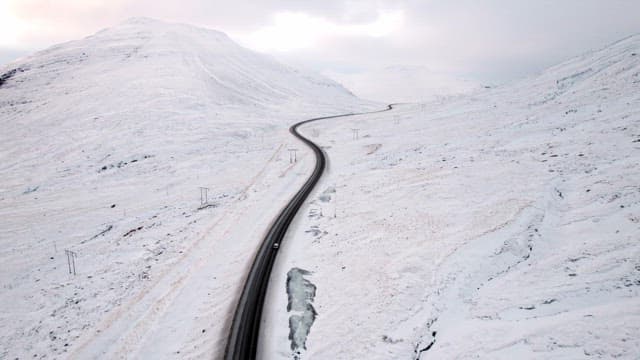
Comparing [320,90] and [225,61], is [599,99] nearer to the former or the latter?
[320,90]

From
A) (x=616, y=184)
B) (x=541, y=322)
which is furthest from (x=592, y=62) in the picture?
(x=541, y=322)

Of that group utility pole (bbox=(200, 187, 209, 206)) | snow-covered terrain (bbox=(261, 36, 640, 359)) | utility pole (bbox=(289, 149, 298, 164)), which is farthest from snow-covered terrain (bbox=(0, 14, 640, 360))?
utility pole (bbox=(289, 149, 298, 164))

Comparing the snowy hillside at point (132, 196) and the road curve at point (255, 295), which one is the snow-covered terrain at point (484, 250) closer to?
the road curve at point (255, 295)

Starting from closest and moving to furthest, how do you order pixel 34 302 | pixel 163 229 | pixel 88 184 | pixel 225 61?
1. pixel 34 302
2. pixel 163 229
3. pixel 88 184
4. pixel 225 61

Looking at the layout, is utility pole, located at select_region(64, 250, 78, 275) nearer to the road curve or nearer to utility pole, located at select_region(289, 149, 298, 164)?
the road curve

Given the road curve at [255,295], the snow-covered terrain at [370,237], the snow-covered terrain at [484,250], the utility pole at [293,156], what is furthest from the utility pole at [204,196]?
the snow-covered terrain at [484,250]
